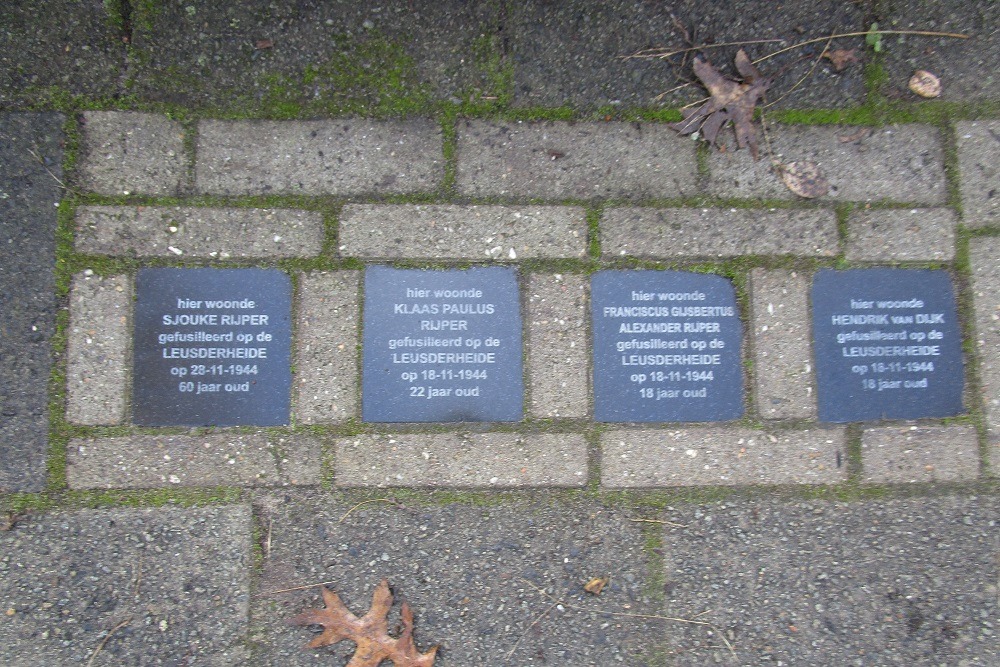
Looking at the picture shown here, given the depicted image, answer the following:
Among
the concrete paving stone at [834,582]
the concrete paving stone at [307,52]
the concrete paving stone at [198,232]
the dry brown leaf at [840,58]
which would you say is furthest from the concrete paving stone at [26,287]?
the dry brown leaf at [840,58]

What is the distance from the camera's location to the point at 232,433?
96.0 inches

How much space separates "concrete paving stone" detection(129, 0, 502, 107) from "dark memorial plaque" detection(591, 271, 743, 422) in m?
1.07

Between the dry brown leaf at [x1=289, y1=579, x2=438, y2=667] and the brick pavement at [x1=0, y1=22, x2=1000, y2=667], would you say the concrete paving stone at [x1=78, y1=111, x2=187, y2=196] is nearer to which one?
the brick pavement at [x1=0, y1=22, x2=1000, y2=667]

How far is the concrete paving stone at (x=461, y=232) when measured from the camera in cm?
252

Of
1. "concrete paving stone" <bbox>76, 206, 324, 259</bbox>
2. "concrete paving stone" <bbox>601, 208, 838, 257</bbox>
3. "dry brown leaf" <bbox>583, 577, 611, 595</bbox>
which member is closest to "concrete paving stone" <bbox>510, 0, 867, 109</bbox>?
"concrete paving stone" <bbox>601, 208, 838, 257</bbox>

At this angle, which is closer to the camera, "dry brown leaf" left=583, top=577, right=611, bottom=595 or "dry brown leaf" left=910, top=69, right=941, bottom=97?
"dry brown leaf" left=583, top=577, right=611, bottom=595

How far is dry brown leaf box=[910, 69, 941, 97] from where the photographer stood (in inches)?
104

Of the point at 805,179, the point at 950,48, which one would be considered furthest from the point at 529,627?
the point at 950,48

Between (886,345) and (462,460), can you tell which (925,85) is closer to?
(886,345)

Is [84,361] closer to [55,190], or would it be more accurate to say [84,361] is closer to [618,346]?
[55,190]

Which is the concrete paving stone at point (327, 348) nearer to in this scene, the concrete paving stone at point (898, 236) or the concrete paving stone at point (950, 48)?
the concrete paving stone at point (898, 236)

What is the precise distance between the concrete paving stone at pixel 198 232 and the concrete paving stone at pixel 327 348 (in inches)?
6.8

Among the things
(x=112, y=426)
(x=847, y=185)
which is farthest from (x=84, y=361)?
(x=847, y=185)

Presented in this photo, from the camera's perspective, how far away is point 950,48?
2.65m
